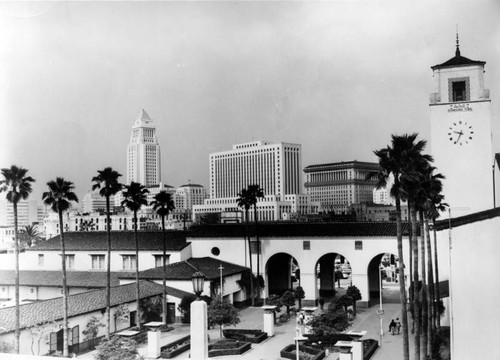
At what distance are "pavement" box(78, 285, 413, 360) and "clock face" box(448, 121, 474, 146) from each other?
6055mm

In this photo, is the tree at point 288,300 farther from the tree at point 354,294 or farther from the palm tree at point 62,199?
the palm tree at point 62,199

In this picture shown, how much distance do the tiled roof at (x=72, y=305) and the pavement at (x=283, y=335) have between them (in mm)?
1397

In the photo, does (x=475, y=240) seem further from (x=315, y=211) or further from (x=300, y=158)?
(x=315, y=211)

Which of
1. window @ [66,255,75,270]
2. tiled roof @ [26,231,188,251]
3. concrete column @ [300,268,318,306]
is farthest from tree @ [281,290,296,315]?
window @ [66,255,75,270]

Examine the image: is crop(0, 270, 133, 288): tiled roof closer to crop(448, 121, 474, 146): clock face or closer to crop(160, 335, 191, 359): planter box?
crop(160, 335, 191, 359): planter box

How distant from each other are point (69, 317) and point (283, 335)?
6.47 m

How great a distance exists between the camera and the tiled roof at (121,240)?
2275cm

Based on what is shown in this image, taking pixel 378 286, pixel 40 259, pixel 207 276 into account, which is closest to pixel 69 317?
pixel 207 276

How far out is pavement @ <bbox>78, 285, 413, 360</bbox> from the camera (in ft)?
49.2

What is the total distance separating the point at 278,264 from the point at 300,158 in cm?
1314

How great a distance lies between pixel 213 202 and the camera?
1662cm

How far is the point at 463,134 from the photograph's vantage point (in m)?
12.2

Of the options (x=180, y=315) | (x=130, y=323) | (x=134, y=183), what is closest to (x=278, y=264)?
(x=180, y=315)

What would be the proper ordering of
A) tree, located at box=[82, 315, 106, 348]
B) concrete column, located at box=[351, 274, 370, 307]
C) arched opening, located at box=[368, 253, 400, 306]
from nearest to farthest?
1. tree, located at box=[82, 315, 106, 348]
2. concrete column, located at box=[351, 274, 370, 307]
3. arched opening, located at box=[368, 253, 400, 306]
